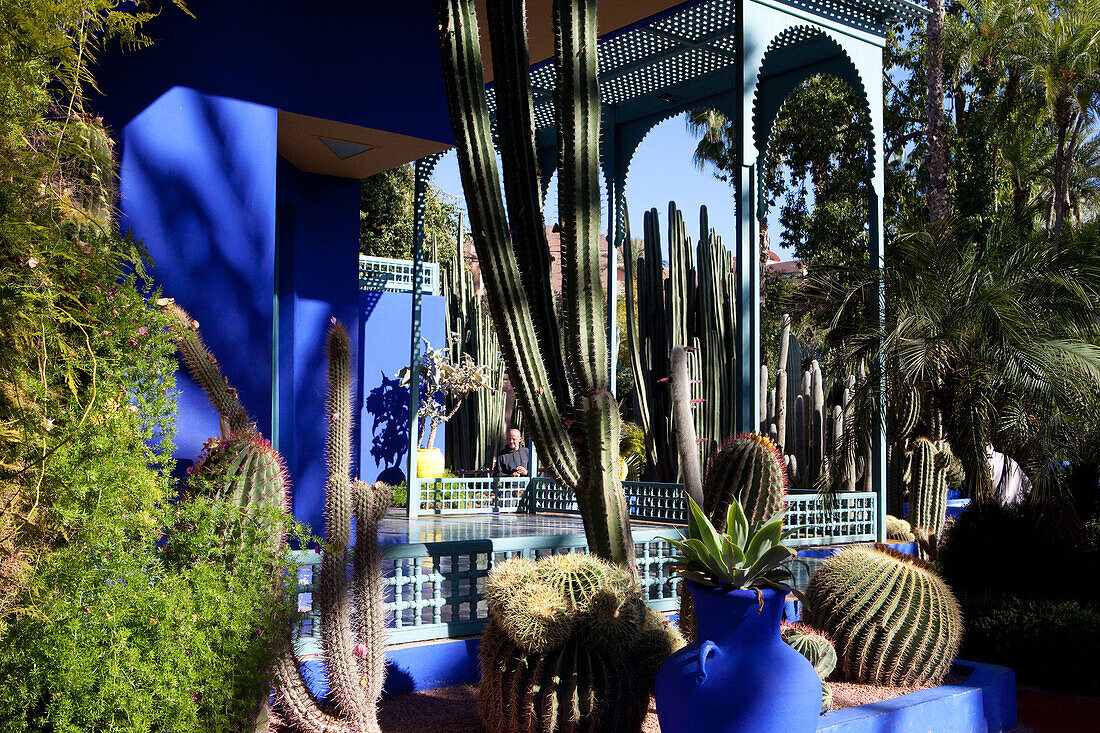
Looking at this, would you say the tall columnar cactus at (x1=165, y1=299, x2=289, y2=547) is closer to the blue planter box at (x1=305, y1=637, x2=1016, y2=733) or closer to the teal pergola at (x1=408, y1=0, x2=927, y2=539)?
the blue planter box at (x1=305, y1=637, x2=1016, y2=733)

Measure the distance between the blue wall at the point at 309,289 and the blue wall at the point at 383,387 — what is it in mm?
4945

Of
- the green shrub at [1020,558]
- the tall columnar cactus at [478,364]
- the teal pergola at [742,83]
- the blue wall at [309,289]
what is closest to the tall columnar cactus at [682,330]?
the teal pergola at [742,83]

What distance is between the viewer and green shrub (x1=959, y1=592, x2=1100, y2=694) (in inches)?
223

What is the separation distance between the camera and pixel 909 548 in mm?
8461

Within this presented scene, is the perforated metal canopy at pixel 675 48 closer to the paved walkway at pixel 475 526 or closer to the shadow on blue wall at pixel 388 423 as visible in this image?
the paved walkway at pixel 475 526

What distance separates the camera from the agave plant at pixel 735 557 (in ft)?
11.6

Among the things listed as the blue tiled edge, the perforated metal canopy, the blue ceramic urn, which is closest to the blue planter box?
the blue tiled edge

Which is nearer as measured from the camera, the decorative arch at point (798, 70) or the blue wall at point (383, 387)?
the decorative arch at point (798, 70)

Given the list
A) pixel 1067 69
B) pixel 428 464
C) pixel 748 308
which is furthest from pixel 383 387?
pixel 1067 69

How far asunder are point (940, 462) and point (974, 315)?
2.14 meters

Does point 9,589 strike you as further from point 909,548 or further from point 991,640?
point 909,548

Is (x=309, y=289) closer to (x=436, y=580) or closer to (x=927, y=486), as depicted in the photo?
(x=436, y=580)

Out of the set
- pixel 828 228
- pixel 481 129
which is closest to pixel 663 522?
pixel 481 129

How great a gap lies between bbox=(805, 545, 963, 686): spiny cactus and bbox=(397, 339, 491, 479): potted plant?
9384mm
